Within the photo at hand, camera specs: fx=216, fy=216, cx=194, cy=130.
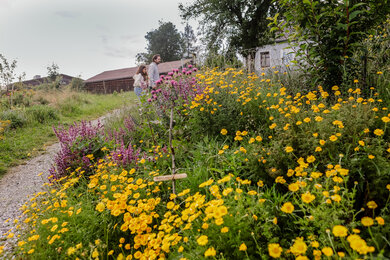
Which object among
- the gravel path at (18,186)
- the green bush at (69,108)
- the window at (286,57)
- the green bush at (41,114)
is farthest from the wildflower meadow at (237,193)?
the green bush at (69,108)

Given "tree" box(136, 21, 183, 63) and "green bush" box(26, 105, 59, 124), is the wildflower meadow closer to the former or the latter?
"green bush" box(26, 105, 59, 124)

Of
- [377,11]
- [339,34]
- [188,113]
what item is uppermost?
[377,11]

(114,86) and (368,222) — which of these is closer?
(368,222)

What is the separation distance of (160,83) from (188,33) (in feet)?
151

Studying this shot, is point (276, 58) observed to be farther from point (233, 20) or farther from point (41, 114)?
point (233, 20)

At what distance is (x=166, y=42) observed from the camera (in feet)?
137

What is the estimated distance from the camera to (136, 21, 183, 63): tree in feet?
137

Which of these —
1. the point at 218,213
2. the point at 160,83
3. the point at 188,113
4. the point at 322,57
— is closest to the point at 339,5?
the point at 322,57

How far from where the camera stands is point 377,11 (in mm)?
2816

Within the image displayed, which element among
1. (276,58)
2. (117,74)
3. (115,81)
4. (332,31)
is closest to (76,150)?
(332,31)

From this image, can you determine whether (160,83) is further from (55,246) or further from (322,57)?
(55,246)

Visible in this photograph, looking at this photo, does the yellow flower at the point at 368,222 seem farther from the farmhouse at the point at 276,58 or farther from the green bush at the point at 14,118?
the green bush at the point at 14,118

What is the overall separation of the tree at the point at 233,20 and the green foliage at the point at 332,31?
1279 centimetres

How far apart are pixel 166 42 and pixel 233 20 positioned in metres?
28.6
